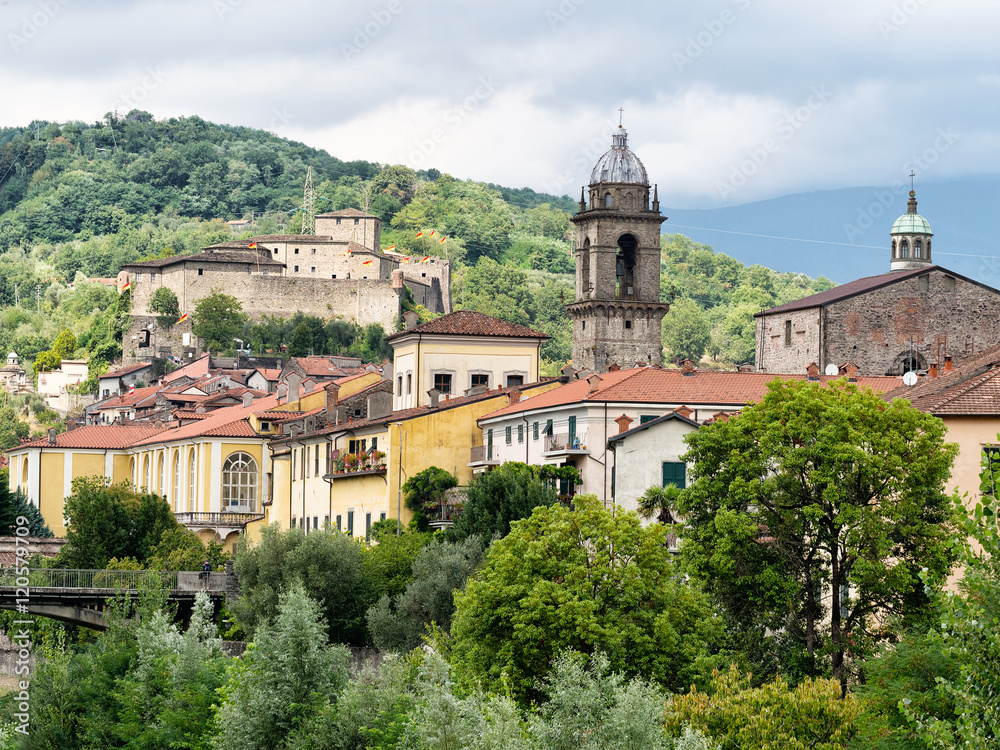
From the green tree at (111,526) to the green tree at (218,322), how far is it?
68.1 m

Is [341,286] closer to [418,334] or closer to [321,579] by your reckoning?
[418,334]

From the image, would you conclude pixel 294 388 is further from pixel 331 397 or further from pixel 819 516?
pixel 819 516

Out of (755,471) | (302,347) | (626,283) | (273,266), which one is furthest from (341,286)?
(755,471)

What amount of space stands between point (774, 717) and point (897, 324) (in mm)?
36230

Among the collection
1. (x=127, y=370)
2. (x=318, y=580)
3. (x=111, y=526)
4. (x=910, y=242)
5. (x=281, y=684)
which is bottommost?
(x=281, y=684)

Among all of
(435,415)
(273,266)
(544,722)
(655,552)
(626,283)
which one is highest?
(273,266)

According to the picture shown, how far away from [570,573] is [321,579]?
1452 centimetres

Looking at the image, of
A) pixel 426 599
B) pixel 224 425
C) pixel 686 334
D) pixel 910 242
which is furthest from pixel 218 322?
pixel 426 599

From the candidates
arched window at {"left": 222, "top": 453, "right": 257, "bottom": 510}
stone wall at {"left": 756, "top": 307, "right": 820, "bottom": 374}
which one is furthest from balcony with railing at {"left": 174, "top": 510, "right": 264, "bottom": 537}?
stone wall at {"left": 756, "top": 307, "right": 820, "bottom": 374}

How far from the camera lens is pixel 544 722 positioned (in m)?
26.9

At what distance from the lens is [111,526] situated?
217 feet

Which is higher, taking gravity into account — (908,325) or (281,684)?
(908,325)

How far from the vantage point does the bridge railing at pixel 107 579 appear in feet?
184

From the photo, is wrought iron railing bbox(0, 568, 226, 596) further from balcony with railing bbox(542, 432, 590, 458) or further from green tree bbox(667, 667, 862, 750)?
green tree bbox(667, 667, 862, 750)
